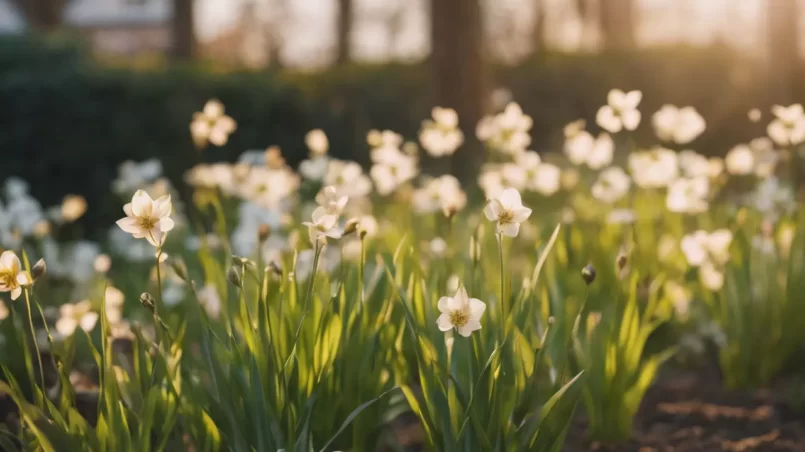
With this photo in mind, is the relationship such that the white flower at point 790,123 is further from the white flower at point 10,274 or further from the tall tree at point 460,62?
the tall tree at point 460,62

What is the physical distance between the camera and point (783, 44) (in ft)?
27.7

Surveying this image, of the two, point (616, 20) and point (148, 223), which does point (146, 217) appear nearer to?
point (148, 223)

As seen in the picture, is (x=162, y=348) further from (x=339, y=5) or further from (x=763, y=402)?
(x=339, y=5)

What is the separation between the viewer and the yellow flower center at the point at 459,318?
1829 millimetres

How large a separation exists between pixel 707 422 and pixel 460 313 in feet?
4.69

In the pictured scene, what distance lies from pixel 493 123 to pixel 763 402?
1472 millimetres

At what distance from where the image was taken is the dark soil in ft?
8.42

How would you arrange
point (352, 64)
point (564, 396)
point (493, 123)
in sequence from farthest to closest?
point (352, 64) → point (493, 123) → point (564, 396)

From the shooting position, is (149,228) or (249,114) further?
(249,114)

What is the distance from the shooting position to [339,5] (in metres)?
14.0

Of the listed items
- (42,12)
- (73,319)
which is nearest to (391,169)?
(73,319)

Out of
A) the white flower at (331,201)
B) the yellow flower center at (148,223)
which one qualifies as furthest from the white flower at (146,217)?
the white flower at (331,201)

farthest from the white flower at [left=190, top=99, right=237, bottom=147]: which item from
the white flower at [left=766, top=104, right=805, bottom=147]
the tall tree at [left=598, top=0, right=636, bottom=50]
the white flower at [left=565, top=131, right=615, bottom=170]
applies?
the tall tree at [left=598, top=0, right=636, bottom=50]

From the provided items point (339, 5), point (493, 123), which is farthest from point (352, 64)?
point (493, 123)
